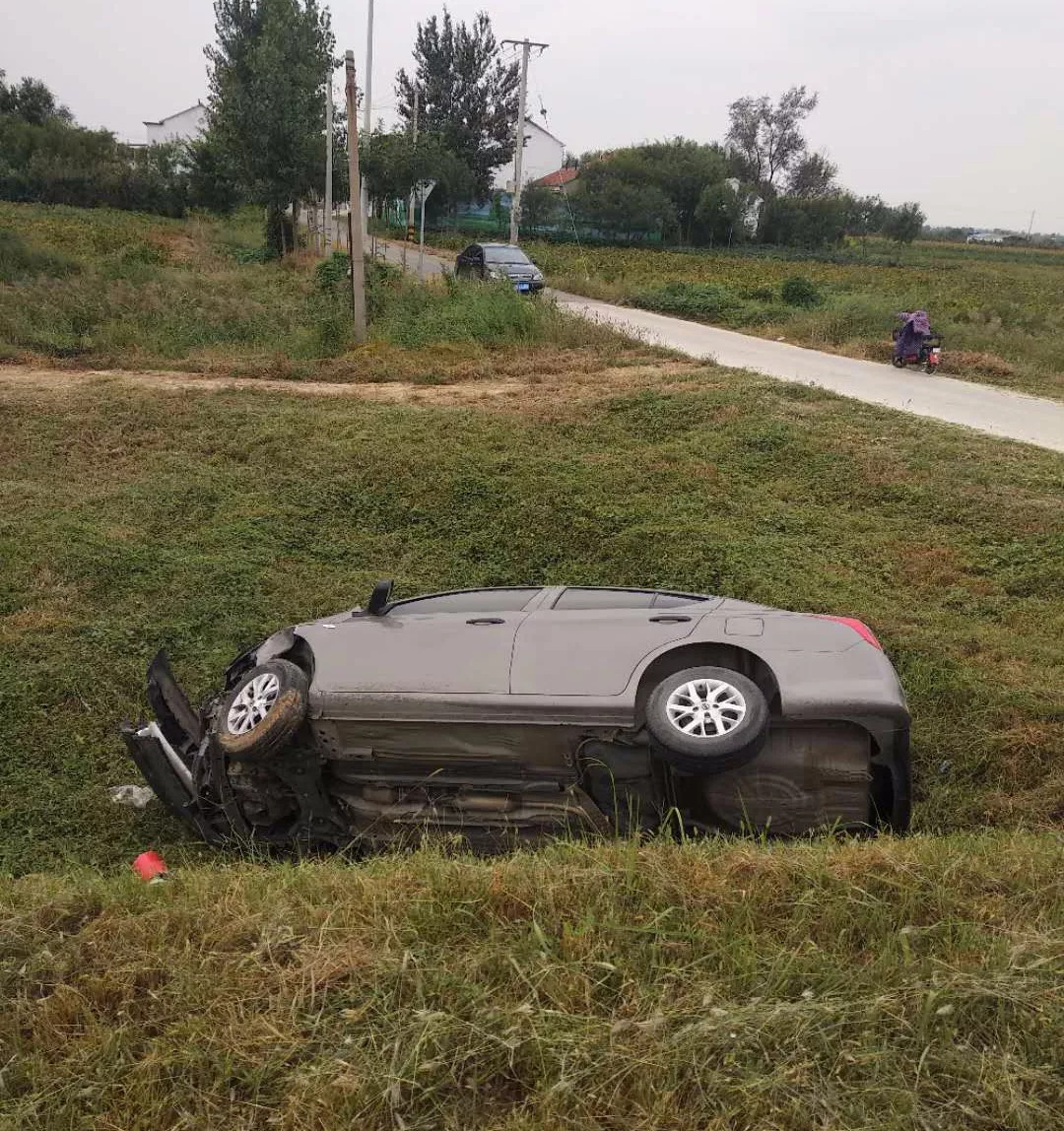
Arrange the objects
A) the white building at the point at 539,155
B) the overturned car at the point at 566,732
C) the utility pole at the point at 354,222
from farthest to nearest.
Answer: the white building at the point at 539,155 → the utility pole at the point at 354,222 → the overturned car at the point at 566,732

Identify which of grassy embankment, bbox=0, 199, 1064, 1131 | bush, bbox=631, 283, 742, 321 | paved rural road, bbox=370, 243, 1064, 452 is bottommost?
grassy embankment, bbox=0, 199, 1064, 1131

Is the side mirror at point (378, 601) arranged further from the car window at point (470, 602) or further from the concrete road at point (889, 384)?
the concrete road at point (889, 384)

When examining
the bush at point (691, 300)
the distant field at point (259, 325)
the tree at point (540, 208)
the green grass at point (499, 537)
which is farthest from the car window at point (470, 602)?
the tree at point (540, 208)

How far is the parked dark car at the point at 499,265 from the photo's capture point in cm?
2212

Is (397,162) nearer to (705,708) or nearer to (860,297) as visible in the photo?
(860,297)

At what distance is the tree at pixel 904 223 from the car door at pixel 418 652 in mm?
61262

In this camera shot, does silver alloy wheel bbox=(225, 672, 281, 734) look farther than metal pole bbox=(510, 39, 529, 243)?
No

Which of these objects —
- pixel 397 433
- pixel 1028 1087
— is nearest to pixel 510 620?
pixel 1028 1087

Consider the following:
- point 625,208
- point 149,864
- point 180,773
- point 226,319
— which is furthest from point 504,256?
point 625,208

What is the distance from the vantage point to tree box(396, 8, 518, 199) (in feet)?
178

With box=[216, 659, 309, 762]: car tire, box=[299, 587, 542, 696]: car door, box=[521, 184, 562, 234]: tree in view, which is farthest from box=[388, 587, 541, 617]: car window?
box=[521, 184, 562, 234]: tree

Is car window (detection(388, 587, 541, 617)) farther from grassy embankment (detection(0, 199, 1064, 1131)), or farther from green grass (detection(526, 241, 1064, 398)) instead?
green grass (detection(526, 241, 1064, 398))

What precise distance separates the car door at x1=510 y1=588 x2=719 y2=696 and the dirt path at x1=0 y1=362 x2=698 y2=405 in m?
8.26

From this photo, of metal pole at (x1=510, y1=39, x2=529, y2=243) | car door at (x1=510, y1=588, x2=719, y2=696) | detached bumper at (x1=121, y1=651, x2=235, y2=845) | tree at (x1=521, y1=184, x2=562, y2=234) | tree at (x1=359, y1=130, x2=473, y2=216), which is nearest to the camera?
car door at (x1=510, y1=588, x2=719, y2=696)
